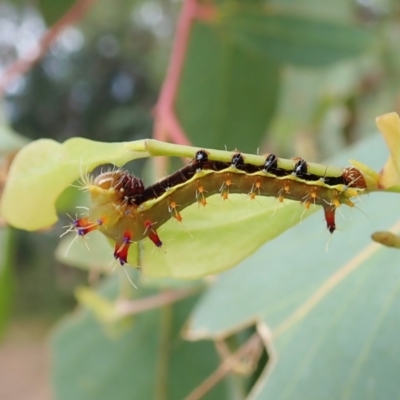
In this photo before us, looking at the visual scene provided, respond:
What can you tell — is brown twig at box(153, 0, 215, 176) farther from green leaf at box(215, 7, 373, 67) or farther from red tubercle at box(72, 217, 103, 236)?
red tubercle at box(72, 217, 103, 236)

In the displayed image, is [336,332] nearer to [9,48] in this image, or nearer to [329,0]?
[329,0]

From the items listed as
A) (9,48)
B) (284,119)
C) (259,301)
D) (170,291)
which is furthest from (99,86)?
(259,301)

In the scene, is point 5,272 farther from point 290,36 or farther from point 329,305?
point 290,36

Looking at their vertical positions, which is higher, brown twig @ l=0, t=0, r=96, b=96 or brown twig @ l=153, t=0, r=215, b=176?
brown twig @ l=0, t=0, r=96, b=96

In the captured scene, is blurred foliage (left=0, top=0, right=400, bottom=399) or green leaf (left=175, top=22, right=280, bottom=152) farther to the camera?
green leaf (left=175, top=22, right=280, bottom=152)

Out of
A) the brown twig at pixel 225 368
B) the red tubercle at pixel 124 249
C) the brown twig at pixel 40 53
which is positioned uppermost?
the brown twig at pixel 40 53

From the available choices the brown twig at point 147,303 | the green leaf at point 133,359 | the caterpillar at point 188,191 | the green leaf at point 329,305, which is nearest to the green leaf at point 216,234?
the caterpillar at point 188,191

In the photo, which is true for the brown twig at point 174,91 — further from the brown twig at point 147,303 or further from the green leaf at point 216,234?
the green leaf at point 216,234

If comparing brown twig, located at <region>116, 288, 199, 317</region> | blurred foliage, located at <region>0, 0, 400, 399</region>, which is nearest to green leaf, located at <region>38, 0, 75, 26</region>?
blurred foliage, located at <region>0, 0, 400, 399</region>
